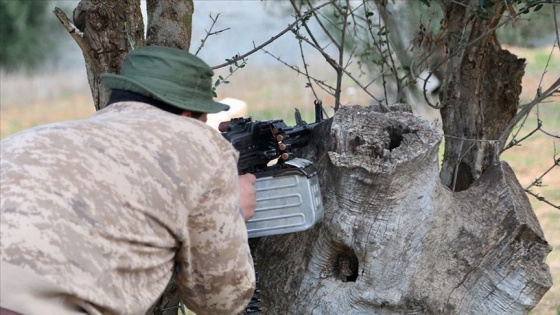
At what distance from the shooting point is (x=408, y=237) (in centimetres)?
273

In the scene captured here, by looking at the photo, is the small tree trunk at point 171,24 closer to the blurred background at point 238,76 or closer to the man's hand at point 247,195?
the man's hand at point 247,195

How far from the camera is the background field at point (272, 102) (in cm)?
995

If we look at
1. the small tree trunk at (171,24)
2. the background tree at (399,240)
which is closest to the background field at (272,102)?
the background tree at (399,240)

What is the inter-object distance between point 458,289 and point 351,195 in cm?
46

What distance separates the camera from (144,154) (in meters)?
2.08

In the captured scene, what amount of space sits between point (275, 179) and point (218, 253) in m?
0.49

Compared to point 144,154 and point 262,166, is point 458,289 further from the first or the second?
point 144,154

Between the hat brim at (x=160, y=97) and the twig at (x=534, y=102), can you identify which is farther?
the twig at (x=534, y=102)

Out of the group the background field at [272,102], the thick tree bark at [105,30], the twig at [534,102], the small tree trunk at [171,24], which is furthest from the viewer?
the background field at [272,102]

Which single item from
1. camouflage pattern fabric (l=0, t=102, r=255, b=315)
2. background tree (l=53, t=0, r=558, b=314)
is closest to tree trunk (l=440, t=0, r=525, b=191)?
background tree (l=53, t=0, r=558, b=314)

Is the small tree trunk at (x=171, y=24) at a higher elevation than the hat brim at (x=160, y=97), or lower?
higher

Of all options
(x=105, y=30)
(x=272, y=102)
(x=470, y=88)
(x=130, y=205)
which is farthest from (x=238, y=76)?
(x=130, y=205)

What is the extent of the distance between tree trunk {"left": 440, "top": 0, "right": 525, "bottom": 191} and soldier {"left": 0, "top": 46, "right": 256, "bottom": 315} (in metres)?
1.87

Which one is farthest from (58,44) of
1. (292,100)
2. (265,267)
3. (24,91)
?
(265,267)
